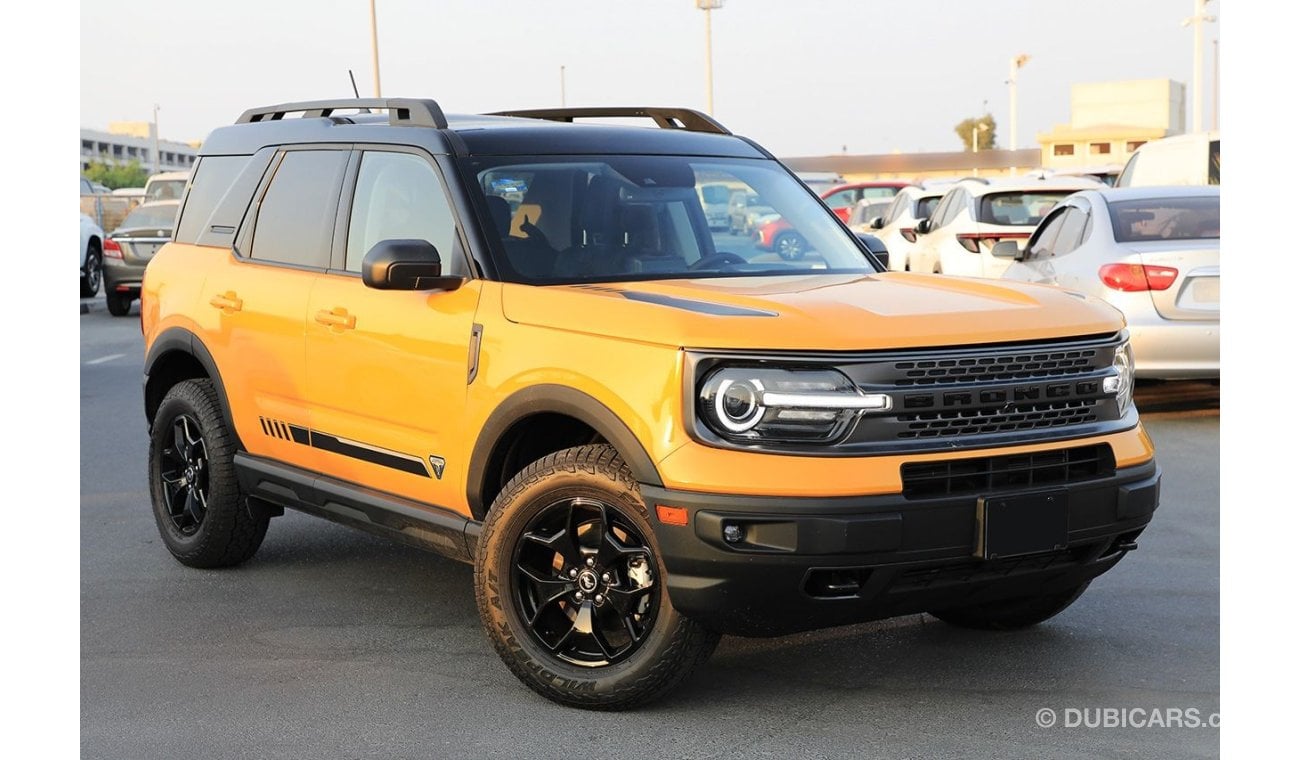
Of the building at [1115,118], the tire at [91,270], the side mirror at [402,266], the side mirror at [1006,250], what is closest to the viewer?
the side mirror at [402,266]

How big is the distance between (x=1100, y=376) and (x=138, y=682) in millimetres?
3196

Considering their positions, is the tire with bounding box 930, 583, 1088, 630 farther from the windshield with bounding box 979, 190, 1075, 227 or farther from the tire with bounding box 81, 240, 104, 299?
the tire with bounding box 81, 240, 104, 299

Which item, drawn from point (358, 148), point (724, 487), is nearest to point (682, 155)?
point (358, 148)

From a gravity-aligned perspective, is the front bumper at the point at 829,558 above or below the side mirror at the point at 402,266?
below

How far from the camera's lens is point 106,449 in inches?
405

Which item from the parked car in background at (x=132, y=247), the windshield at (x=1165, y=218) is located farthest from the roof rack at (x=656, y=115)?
the parked car in background at (x=132, y=247)

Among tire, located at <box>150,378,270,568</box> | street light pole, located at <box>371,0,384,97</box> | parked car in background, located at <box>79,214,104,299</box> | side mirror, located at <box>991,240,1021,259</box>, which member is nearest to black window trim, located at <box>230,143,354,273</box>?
tire, located at <box>150,378,270,568</box>

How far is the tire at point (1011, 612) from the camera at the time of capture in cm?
559

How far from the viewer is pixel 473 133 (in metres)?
5.74

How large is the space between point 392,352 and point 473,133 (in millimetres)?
843

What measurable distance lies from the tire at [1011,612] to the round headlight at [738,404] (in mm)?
1508

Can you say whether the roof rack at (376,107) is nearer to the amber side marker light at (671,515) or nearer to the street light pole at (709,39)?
the amber side marker light at (671,515)

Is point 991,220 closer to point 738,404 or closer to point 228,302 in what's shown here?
point 228,302

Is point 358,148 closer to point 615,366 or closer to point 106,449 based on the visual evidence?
point 615,366
